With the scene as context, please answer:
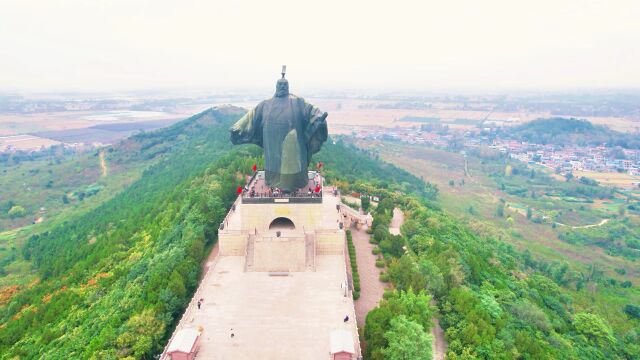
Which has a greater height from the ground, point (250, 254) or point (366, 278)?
point (250, 254)

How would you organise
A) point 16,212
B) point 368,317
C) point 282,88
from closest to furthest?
point 368,317 < point 282,88 < point 16,212

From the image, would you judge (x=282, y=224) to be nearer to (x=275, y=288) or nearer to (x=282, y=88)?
(x=275, y=288)

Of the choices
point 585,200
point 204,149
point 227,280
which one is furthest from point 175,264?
point 585,200


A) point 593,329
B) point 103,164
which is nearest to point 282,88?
point 593,329

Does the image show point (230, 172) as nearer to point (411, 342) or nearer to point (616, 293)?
point (411, 342)

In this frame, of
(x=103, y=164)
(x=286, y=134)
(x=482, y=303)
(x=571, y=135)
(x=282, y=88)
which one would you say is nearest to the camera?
(x=482, y=303)

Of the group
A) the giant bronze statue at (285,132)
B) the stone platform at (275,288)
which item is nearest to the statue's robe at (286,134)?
the giant bronze statue at (285,132)

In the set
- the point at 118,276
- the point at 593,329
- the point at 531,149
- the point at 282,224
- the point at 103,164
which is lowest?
the point at 531,149
